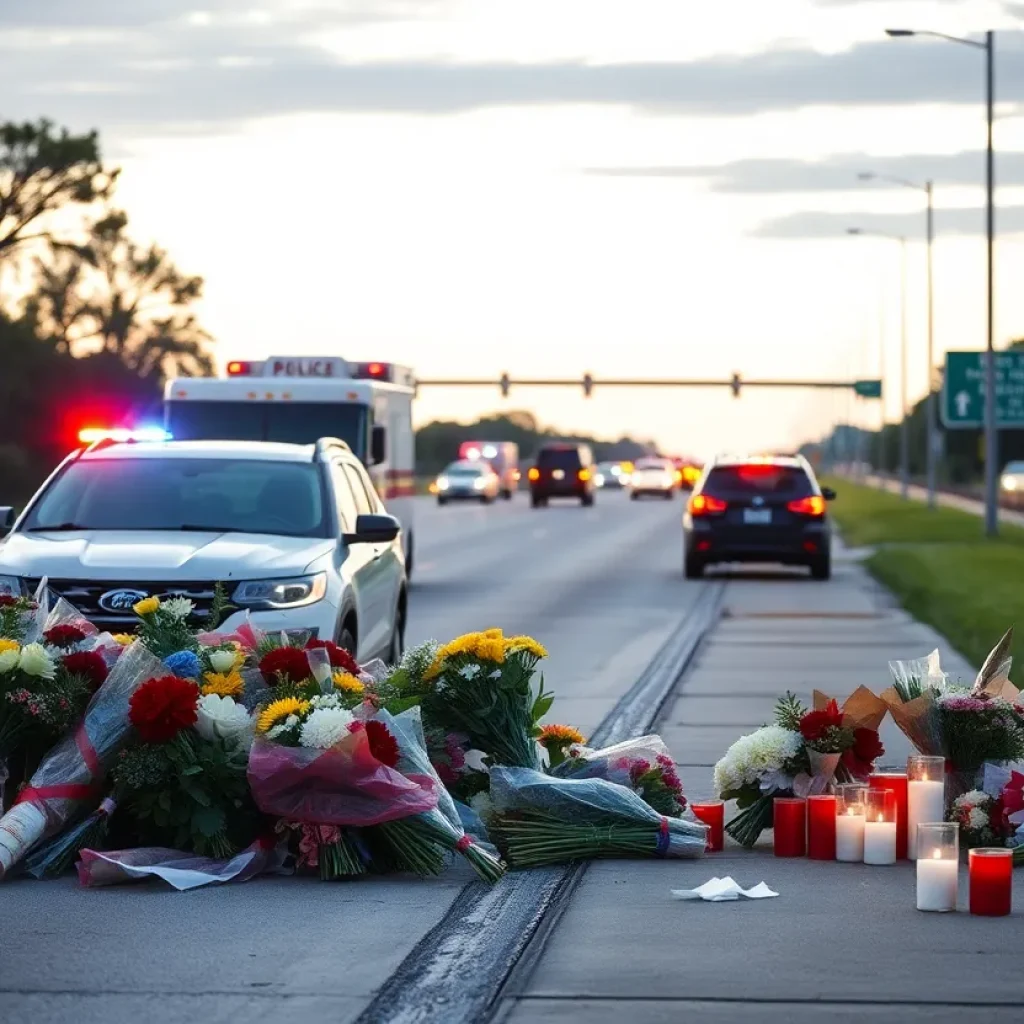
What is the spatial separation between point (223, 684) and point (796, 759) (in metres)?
2.32

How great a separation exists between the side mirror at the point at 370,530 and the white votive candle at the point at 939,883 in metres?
6.51

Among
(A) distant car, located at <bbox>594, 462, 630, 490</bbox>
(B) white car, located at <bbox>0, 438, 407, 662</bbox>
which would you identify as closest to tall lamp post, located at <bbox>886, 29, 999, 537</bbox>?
(B) white car, located at <bbox>0, 438, 407, 662</bbox>

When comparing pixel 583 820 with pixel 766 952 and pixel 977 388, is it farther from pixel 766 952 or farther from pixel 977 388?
pixel 977 388

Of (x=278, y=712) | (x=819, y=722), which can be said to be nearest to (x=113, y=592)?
(x=278, y=712)

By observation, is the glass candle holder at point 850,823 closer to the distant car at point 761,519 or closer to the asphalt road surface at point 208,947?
the asphalt road surface at point 208,947

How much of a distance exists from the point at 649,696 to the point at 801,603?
39.9 feet

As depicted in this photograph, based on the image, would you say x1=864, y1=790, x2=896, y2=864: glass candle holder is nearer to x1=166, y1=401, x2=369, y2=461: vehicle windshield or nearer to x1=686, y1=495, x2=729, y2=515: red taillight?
x1=166, y1=401, x2=369, y2=461: vehicle windshield

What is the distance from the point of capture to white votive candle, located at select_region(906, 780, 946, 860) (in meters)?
9.89

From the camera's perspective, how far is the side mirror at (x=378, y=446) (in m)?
26.9

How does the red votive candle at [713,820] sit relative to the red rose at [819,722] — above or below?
below

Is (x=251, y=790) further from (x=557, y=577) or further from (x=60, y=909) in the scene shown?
(x=557, y=577)

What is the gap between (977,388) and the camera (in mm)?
47000

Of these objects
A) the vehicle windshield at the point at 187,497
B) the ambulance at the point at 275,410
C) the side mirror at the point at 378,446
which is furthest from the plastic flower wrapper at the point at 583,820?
the side mirror at the point at 378,446

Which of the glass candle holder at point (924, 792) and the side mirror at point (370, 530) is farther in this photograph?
the side mirror at point (370, 530)
